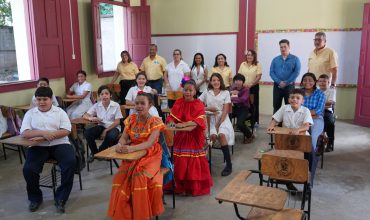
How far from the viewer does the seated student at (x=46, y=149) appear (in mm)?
3107

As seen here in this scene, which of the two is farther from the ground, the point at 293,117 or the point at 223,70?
the point at 223,70

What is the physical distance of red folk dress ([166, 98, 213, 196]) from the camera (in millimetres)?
3424

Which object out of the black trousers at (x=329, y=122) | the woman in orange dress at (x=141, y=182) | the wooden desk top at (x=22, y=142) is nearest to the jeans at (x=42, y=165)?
the wooden desk top at (x=22, y=142)

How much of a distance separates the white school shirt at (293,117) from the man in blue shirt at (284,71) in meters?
1.67

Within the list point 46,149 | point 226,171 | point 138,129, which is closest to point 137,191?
point 138,129

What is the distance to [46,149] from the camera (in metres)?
3.24

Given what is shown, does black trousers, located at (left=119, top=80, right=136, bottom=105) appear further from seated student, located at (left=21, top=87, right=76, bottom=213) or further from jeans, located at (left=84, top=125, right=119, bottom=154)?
seated student, located at (left=21, top=87, right=76, bottom=213)

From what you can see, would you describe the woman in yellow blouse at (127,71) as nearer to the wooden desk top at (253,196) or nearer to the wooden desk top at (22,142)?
the wooden desk top at (22,142)

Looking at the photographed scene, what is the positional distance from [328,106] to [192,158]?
2.12 metres

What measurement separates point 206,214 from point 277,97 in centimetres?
301

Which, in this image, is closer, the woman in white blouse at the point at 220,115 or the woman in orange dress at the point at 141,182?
the woman in orange dress at the point at 141,182

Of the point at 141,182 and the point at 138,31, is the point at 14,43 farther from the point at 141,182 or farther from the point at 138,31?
the point at 141,182

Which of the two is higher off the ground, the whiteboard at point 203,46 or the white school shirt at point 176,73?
the whiteboard at point 203,46

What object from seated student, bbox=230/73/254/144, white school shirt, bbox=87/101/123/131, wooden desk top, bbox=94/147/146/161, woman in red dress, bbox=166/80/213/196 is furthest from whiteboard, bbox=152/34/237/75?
wooden desk top, bbox=94/147/146/161
